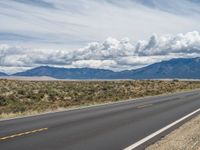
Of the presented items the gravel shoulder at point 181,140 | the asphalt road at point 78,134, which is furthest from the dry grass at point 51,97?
the gravel shoulder at point 181,140

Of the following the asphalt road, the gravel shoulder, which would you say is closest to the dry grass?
the asphalt road

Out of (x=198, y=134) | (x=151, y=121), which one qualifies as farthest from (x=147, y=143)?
(x=151, y=121)

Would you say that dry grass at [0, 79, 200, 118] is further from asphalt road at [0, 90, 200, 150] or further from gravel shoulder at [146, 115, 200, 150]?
gravel shoulder at [146, 115, 200, 150]

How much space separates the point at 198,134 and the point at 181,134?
587mm

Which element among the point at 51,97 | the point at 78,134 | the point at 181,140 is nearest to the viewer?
the point at 181,140

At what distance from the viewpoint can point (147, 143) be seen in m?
11.3

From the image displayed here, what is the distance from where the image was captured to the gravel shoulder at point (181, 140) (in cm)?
1041

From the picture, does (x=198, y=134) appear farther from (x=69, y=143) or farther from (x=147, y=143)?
(x=69, y=143)

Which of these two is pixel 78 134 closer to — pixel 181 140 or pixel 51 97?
pixel 181 140

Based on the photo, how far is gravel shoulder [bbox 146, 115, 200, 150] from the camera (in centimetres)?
1041

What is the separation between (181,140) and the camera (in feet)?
38.3

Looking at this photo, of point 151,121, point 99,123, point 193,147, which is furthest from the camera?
point 151,121

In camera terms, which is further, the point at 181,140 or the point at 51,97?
the point at 51,97

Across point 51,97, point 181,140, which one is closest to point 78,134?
point 181,140
